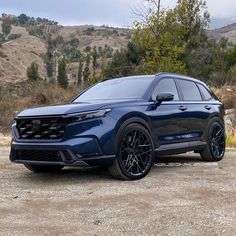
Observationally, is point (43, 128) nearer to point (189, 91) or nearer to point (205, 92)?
point (189, 91)

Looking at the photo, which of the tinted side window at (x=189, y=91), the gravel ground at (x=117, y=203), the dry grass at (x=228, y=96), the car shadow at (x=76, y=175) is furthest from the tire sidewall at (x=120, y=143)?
the dry grass at (x=228, y=96)

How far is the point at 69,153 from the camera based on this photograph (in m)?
6.75

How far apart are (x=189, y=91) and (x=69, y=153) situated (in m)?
3.31

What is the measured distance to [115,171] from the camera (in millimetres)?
7121

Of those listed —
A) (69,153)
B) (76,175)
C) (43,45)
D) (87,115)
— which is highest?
(43,45)

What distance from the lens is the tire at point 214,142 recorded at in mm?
9273

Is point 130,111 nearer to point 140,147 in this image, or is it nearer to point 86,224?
point 140,147

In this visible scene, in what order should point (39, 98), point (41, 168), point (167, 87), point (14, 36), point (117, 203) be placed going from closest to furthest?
point (117, 203), point (41, 168), point (167, 87), point (39, 98), point (14, 36)

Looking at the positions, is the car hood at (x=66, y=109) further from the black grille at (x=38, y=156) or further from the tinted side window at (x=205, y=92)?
the tinted side window at (x=205, y=92)

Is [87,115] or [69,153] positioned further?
[87,115]

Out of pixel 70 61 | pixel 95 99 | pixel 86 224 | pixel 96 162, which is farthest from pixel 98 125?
pixel 70 61

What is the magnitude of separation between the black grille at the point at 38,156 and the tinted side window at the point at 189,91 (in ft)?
9.83

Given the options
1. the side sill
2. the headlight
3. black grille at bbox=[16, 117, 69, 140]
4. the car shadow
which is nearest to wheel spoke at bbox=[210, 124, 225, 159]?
the side sill

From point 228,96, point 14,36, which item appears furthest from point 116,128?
point 14,36
